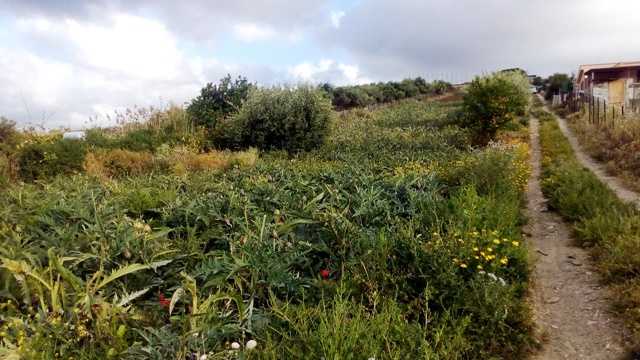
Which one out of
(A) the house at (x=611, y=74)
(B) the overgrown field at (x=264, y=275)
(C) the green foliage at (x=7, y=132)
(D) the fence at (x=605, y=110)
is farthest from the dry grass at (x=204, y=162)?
(A) the house at (x=611, y=74)

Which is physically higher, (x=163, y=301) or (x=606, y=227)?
(x=163, y=301)

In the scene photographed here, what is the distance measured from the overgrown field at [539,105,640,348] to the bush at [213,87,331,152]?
5922 millimetres

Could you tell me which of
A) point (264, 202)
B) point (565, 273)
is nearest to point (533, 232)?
point (565, 273)

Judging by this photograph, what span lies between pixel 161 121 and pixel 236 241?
11408mm

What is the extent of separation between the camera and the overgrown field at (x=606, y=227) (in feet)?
11.2

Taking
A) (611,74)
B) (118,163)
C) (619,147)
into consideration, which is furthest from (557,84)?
(118,163)

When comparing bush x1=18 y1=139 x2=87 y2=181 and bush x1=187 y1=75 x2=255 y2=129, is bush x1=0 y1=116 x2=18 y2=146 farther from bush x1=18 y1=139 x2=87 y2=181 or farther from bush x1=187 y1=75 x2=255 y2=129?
bush x1=187 y1=75 x2=255 y2=129

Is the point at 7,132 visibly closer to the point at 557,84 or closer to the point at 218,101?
the point at 218,101

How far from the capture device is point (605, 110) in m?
15.7

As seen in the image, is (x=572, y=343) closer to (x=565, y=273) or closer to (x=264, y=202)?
(x=565, y=273)

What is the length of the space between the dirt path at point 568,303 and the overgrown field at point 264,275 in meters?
0.24

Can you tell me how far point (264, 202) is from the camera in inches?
172

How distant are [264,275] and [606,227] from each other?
13.4 feet

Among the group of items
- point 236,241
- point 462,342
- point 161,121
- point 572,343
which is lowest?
point 572,343
